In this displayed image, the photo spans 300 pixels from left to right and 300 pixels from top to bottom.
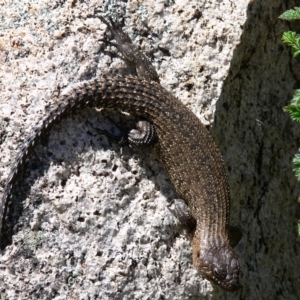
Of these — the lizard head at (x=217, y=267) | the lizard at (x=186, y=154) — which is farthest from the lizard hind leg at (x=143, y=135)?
the lizard head at (x=217, y=267)

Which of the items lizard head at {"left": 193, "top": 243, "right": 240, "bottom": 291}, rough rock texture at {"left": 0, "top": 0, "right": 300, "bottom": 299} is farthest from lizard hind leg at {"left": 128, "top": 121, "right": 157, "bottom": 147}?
lizard head at {"left": 193, "top": 243, "right": 240, "bottom": 291}

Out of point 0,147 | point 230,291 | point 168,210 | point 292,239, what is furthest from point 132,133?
point 292,239

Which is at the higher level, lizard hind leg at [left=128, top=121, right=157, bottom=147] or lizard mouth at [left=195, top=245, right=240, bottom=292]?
lizard hind leg at [left=128, top=121, right=157, bottom=147]

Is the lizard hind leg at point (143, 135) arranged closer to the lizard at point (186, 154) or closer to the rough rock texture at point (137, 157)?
the lizard at point (186, 154)

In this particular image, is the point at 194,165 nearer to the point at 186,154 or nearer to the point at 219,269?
the point at 186,154

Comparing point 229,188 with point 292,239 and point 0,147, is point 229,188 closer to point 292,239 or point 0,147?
point 292,239

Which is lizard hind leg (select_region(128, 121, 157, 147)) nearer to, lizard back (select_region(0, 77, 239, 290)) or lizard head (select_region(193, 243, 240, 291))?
lizard back (select_region(0, 77, 239, 290))

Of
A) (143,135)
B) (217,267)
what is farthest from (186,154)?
(217,267)
